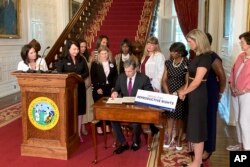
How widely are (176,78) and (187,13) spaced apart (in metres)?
6.65

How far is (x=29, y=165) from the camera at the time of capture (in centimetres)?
371

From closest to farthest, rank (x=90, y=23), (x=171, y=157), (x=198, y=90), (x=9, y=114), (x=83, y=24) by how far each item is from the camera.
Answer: (x=198, y=90)
(x=171, y=157)
(x=9, y=114)
(x=83, y=24)
(x=90, y=23)

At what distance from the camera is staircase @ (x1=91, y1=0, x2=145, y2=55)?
26.5 feet

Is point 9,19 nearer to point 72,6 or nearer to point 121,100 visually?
point 72,6

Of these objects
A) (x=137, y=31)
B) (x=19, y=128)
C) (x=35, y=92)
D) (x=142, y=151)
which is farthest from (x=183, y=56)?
(x=137, y=31)

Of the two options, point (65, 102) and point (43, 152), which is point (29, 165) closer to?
point (43, 152)

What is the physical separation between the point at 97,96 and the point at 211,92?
74.1 inches

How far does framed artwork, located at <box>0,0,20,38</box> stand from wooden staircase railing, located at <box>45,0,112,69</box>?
173cm

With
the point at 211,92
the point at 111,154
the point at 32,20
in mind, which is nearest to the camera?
the point at 211,92

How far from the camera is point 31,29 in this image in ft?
30.5

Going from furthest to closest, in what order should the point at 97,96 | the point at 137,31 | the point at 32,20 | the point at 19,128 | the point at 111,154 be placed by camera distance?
the point at 32,20, the point at 137,31, the point at 19,128, the point at 97,96, the point at 111,154

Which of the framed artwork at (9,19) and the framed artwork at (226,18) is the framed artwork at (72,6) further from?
the framed artwork at (226,18)

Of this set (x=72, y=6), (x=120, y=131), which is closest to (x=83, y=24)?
(x=72, y=6)

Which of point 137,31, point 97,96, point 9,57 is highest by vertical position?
point 137,31
